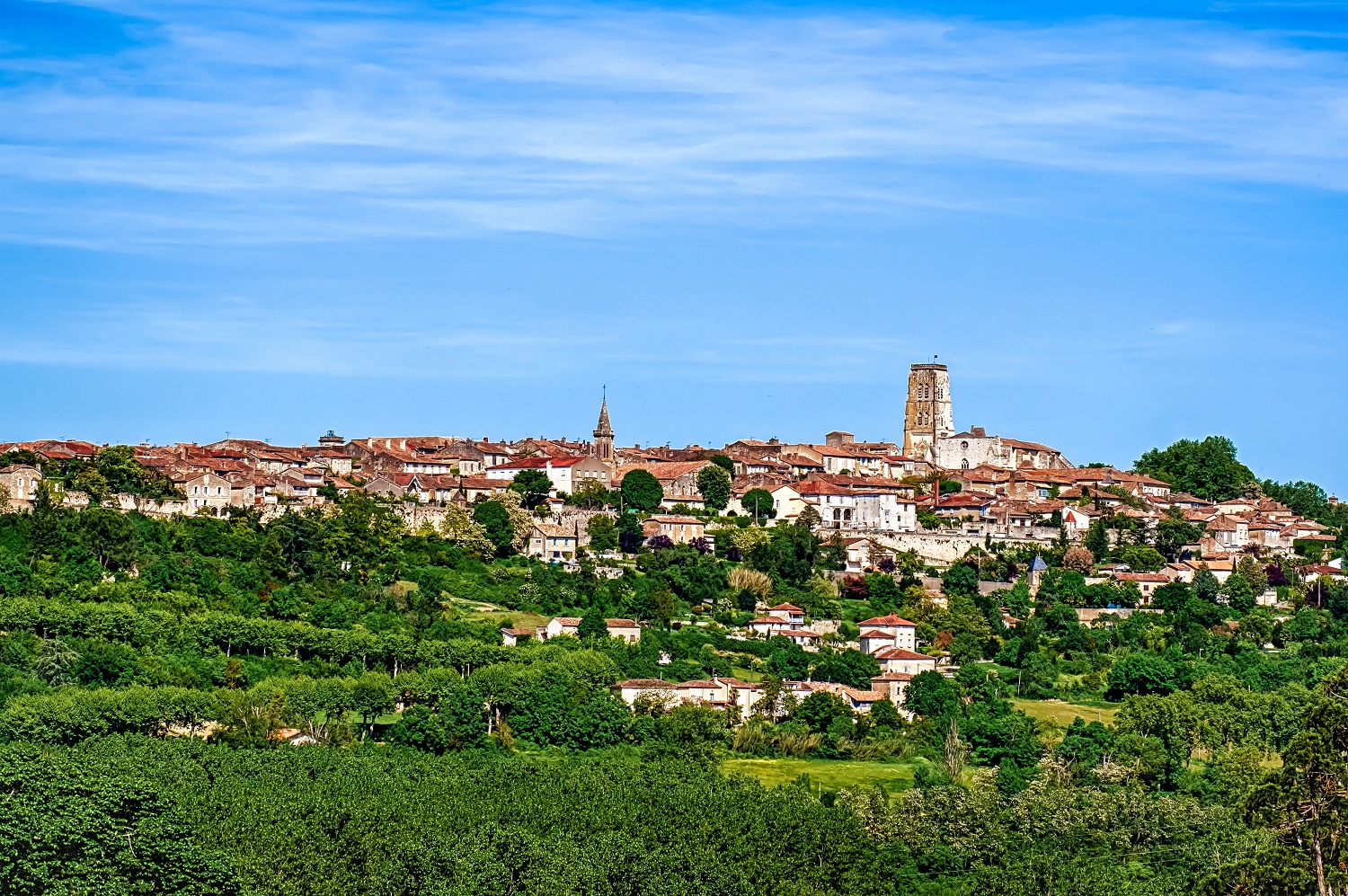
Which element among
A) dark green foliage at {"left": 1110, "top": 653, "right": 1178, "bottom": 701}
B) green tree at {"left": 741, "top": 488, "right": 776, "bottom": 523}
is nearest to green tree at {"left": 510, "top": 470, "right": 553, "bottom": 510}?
green tree at {"left": 741, "top": 488, "right": 776, "bottom": 523}

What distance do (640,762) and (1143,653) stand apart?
62.7ft

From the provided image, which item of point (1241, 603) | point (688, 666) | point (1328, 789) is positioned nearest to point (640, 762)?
point (688, 666)

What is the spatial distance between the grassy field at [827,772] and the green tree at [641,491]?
84.9 feet

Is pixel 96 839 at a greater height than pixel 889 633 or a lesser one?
lesser

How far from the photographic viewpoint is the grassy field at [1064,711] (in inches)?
2291

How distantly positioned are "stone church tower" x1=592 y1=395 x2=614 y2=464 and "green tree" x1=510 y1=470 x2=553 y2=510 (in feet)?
33.1

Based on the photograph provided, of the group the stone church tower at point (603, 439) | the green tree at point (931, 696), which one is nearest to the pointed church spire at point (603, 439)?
the stone church tower at point (603, 439)

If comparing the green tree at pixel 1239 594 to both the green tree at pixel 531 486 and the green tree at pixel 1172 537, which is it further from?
the green tree at pixel 531 486

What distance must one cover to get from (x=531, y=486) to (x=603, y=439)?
41.8ft

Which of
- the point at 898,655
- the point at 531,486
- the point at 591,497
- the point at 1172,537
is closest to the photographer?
the point at 898,655

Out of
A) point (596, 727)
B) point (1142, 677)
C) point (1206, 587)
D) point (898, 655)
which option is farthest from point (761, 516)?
point (596, 727)

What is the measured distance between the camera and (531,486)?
80438 mm

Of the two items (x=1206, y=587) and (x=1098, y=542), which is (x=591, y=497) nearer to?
(x=1098, y=542)

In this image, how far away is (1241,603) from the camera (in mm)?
73062
